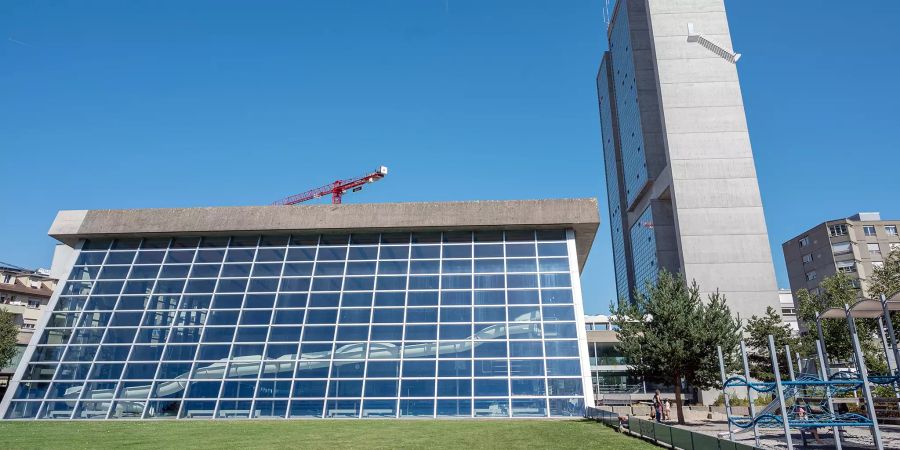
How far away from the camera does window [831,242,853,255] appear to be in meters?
81.8

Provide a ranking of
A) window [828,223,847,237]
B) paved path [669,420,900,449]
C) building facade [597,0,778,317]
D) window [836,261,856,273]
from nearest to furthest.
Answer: paved path [669,420,900,449] → building facade [597,0,778,317] → window [836,261,856,273] → window [828,223,847,237]

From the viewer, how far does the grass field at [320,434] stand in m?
14.6

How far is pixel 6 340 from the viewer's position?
39.7 meters

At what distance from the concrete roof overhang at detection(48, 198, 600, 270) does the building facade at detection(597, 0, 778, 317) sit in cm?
3526

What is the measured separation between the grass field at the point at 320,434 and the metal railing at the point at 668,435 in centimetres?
47

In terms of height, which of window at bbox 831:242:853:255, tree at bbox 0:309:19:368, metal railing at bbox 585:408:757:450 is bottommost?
metal railing at bbox 585:408:757:450

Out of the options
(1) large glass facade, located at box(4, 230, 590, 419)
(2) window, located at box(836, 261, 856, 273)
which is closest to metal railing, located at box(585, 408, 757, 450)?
(1) large glass facade, located at box(4, 230, 590, 419)

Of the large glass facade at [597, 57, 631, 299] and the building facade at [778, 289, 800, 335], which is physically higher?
the large glass facade at [597, 57, 631, 299]

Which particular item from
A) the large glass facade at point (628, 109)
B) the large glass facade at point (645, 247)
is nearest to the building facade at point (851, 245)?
the large glass facade at point (645, 247)

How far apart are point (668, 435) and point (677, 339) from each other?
392 inches

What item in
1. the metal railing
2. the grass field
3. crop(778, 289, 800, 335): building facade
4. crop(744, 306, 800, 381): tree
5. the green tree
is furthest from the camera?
crop(778, 289, 800, 335): building facade

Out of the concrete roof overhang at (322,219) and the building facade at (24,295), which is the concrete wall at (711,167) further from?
the building facade at (24,295)

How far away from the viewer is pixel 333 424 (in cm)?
2064

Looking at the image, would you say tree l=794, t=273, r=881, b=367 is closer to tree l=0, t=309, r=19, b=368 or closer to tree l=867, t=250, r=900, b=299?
tree l=867, t=250, r=900, b=299
